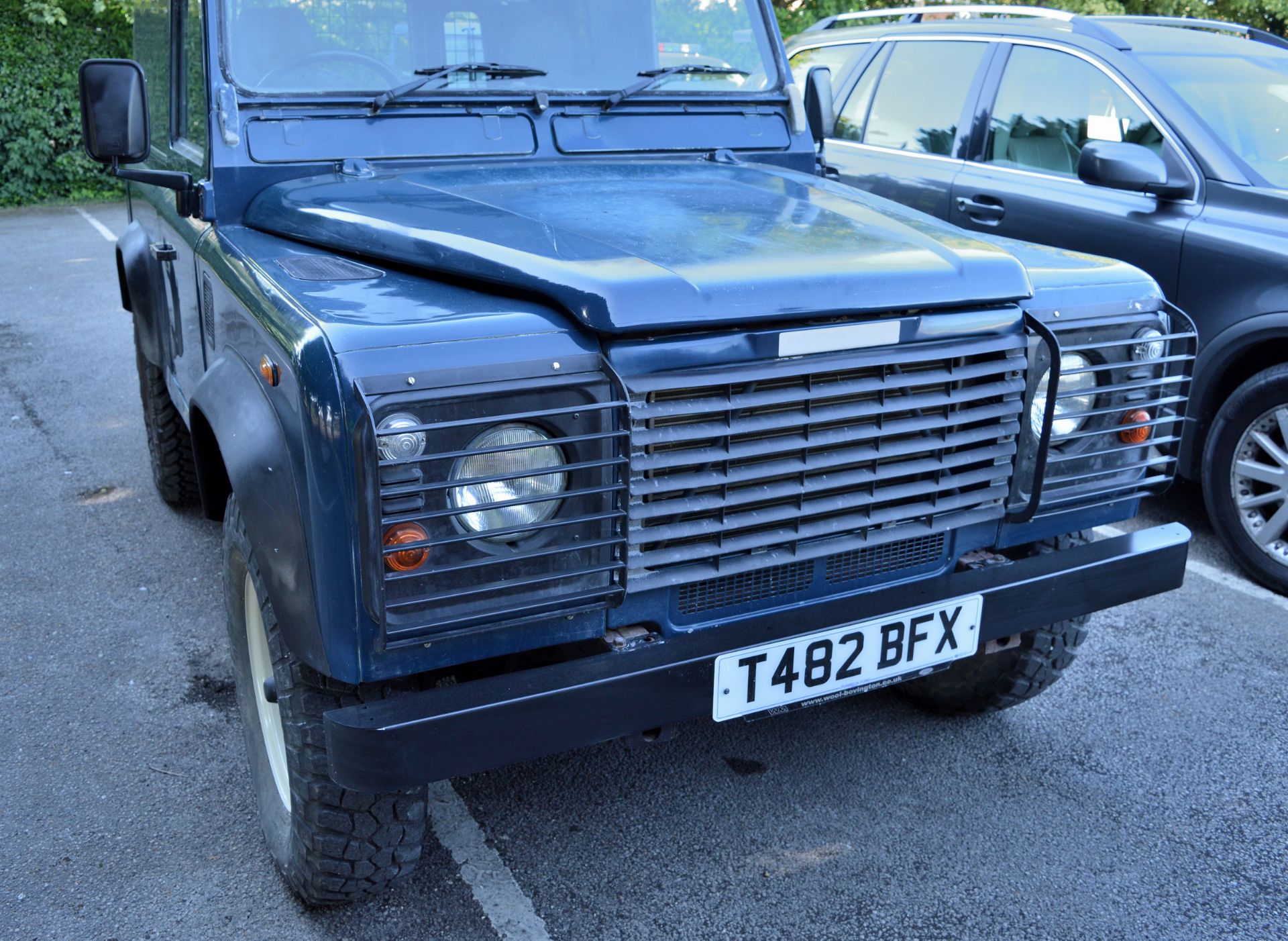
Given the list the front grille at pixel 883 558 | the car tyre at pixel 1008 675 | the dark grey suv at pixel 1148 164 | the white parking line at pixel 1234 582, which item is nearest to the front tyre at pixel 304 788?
the front grille at pixel 883 558

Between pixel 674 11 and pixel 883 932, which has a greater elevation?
pixel 674 11

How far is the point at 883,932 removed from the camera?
2.56 metres

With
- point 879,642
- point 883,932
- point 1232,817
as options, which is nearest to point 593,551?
point 879,642

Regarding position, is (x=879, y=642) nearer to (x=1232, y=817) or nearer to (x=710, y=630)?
(x=710, y=630)

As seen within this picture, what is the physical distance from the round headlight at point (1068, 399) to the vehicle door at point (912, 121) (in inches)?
113

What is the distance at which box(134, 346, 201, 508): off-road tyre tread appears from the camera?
180 inches

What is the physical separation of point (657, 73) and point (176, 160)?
145 centimetres

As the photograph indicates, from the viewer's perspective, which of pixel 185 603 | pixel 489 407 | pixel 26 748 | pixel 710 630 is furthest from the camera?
pixel 185 603

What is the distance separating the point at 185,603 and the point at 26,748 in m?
0.91

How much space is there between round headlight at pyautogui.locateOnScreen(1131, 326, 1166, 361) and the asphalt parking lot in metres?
1.20

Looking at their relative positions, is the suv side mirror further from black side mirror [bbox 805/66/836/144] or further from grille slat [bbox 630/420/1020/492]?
black side mirror [bbox 805/66/836/144]

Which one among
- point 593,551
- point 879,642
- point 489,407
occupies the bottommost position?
point 879,642

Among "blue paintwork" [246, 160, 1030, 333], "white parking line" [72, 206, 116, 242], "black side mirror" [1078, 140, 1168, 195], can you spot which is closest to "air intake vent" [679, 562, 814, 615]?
"blue paintwork" [246, 160, 1030, 333]

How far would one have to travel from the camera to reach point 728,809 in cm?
300
